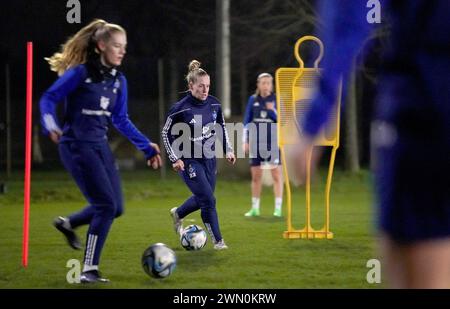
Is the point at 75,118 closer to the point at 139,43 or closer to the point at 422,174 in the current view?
the point at 422,174

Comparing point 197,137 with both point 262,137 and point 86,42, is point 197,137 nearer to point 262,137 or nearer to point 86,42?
point 86,42

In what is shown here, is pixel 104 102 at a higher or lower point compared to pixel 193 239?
higher

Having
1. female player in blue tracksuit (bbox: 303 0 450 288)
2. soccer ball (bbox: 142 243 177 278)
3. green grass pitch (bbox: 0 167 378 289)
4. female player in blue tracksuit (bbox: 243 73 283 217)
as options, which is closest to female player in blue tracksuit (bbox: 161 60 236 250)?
green grass pitch (bbox: 0 167 378 289)

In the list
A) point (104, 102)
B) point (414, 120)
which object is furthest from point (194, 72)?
point (414, 120)

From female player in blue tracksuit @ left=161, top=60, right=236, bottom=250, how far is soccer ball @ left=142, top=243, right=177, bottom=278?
4.87 feet

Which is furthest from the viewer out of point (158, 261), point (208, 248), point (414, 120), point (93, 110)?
point (208, 248)

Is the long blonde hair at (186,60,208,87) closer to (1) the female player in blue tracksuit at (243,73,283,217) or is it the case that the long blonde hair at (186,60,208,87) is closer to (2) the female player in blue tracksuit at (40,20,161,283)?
(2) the female player in blue tracksuit at (40,20,161,283)

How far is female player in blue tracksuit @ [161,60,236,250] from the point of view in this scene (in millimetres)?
7750

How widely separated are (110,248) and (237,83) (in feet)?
38.8

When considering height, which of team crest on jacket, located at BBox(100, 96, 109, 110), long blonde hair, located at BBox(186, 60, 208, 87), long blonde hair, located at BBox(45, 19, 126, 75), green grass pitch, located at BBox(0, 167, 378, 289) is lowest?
green grass pitch, located at BBox(0, 167, 378, 289)

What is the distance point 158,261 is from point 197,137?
1.84m

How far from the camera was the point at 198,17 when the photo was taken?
16984mm

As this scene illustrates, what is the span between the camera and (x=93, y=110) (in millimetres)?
5832
